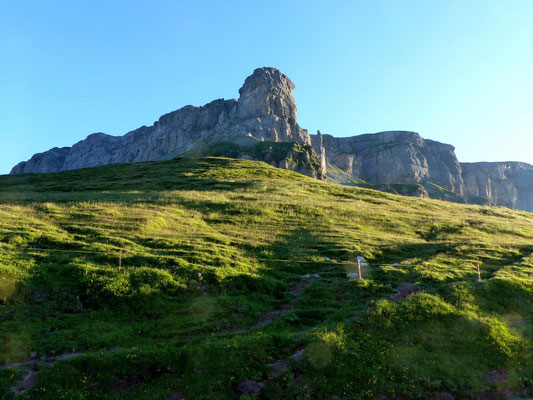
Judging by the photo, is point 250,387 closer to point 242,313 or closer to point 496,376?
point 242,313

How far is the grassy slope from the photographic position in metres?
12.1

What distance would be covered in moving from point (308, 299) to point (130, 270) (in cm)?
1096

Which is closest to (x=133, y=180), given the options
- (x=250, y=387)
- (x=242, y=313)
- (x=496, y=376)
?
(x=242, y=313)

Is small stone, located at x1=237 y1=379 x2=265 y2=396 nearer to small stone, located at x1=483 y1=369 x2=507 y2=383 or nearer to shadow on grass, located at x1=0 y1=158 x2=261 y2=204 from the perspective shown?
small stone, located at x1=483 y1=369 x2=507 y2=383

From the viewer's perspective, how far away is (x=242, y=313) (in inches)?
709

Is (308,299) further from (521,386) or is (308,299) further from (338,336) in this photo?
(521,386)

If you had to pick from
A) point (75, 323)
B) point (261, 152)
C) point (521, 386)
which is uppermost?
Answer: point (261, 152)

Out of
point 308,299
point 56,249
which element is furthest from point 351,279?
point 56,249

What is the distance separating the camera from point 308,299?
67.1 feet

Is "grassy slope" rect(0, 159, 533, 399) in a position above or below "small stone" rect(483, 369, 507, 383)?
above

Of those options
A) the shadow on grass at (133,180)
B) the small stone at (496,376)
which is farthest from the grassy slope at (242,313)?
the shadow on grass at (133,180)

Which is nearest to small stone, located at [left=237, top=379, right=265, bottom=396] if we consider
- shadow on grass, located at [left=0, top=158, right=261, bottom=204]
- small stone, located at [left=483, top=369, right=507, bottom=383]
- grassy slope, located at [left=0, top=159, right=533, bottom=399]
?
grassy slope, located at [left=0, top=159, right=533, bottom=399]

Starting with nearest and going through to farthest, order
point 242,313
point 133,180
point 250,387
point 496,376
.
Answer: point 250,387, point 496,376, point 242,313, point 133,180

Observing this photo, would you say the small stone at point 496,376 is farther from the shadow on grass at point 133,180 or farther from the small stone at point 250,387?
the shadow on grass at point 133,180
